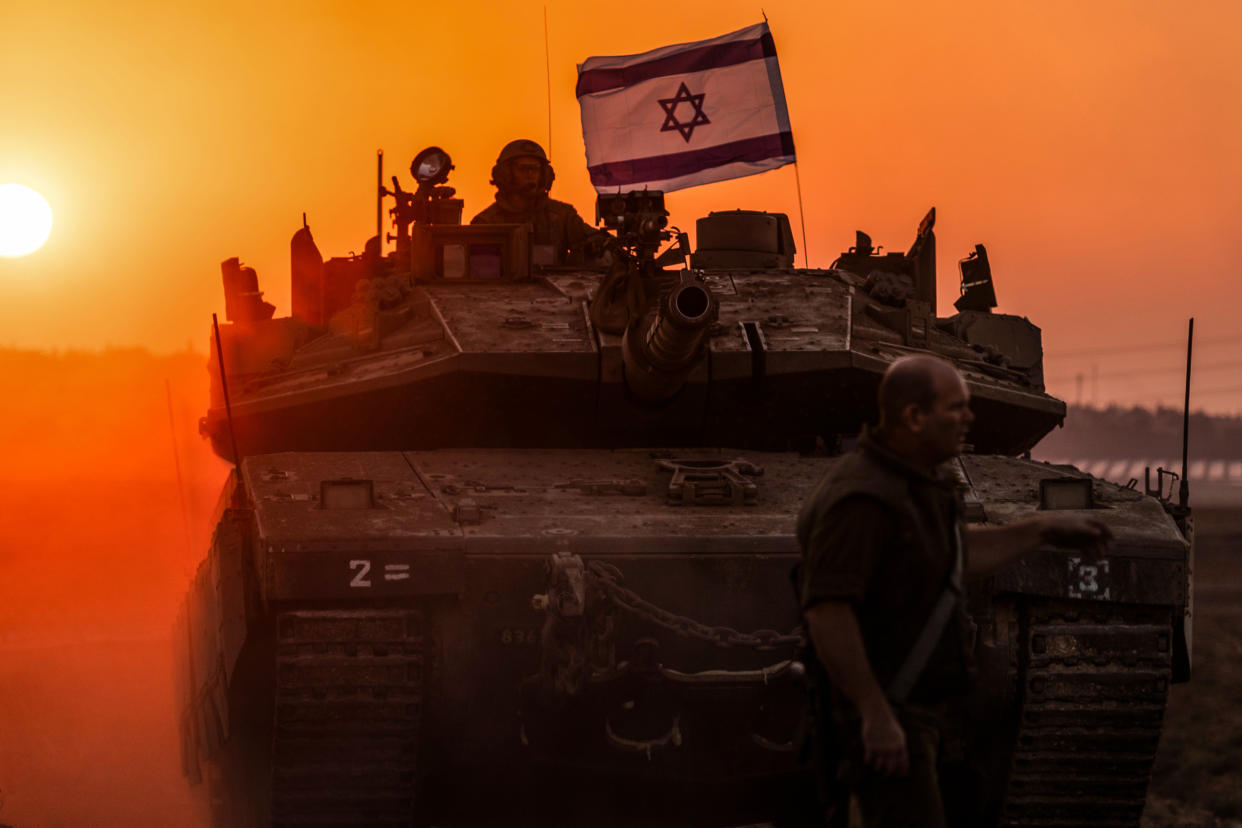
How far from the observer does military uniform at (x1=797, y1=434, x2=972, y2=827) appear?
521 cm

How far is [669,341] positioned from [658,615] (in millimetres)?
1417

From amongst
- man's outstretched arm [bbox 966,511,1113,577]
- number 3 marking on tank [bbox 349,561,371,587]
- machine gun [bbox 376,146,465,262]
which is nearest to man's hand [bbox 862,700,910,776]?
man's outstretched arm [bbox 966,511,1113,577]

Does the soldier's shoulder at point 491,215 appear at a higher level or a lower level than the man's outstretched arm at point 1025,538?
higher

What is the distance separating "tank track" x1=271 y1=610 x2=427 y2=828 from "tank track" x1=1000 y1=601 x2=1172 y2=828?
254 cm

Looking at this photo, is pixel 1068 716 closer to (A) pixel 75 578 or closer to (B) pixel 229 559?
(B) pixel 229 559

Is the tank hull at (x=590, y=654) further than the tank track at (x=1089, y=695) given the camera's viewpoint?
No

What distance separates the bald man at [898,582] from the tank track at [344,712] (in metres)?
2.93

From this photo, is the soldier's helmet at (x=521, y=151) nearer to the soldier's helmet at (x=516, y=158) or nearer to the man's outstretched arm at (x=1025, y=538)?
the soldier's helmet at (x=516, y=158)

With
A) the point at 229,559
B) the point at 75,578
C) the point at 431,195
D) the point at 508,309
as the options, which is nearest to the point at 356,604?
the point at 229,559

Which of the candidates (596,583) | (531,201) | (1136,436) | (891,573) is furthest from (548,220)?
(1136,436)

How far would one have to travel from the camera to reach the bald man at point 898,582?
17.0 feet

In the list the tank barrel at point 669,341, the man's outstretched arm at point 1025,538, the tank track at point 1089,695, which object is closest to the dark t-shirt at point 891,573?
the man's outstretched arm at point 1025,538

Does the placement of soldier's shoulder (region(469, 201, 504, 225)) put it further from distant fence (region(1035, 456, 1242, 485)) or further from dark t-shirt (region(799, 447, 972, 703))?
distant fence (region(1035, 456, 1242, 485))

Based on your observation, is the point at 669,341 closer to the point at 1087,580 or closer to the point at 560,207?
the point at 1087,580
